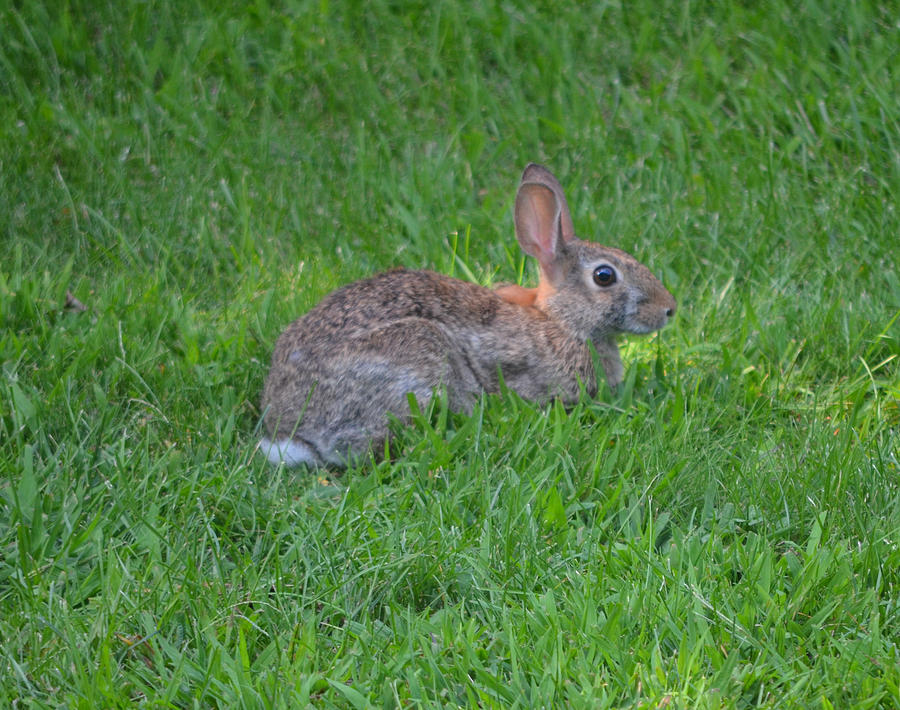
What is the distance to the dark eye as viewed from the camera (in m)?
5.38

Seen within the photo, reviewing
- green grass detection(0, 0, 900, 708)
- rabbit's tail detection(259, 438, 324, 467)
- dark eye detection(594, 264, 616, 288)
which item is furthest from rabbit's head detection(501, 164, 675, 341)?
rabbit's tail detection(259, 438, 324, 467)

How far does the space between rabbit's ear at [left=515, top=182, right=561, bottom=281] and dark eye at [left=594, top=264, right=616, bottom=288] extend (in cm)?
23

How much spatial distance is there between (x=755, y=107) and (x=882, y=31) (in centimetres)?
120

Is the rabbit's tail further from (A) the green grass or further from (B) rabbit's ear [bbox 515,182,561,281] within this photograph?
(B) rabbit's ear [bbox 515,182,561,281]

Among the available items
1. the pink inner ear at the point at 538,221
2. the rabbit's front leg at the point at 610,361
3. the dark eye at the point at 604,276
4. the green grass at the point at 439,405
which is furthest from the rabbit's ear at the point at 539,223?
the green grass at the point at 439,405

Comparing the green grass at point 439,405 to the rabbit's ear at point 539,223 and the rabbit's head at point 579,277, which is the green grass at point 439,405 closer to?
the rabbit's head at point 579,277

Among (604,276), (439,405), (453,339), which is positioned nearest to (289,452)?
(439,405)

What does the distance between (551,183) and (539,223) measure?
0.69 ft

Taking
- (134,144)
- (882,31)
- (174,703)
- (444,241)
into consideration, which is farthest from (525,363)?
(882,31)

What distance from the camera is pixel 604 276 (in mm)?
5391

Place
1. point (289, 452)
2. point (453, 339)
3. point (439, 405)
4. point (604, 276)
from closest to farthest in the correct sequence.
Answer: point (289, 452)
point (439, 405)
point (453, 339)
point (604, 276)

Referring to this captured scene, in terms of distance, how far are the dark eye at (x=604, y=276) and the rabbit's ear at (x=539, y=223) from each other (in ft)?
0.75

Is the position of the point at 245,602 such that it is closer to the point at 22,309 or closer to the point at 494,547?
the point at 494,547

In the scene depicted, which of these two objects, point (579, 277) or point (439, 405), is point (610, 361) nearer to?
point (579, 277)
